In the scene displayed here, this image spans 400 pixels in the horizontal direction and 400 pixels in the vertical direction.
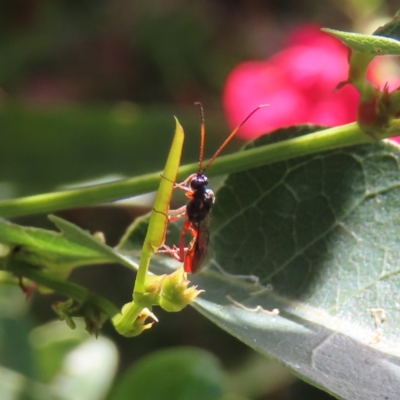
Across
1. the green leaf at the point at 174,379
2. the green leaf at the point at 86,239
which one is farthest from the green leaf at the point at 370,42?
the green leaf at the point at 174,379

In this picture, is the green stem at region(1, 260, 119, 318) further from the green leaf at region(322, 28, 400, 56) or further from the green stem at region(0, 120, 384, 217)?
the green leaf at region(322, 28, 400, 56)

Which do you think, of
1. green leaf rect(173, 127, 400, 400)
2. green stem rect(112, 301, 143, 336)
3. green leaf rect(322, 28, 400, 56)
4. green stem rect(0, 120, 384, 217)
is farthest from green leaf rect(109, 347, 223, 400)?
green leaf rect(322, 28, 400, 56)

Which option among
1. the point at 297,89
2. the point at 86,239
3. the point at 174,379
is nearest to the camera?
the point at 86,239

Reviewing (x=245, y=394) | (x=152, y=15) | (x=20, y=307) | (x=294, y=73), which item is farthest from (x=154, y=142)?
(x=152, y=15)

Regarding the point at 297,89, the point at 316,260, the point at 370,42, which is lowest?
the point at 297,89

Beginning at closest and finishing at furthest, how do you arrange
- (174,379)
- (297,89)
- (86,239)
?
(86,239) → (174,379) → (297,89)

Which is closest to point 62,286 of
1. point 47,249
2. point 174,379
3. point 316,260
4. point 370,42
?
point 47,249

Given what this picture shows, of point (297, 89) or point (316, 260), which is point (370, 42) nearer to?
point (316, 260)

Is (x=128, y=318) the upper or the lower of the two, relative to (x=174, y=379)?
upper
